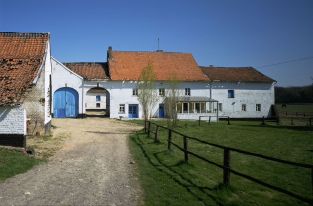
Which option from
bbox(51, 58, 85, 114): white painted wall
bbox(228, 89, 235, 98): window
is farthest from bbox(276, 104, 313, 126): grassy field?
bbox(51, 58, 85, 114): white painted wall

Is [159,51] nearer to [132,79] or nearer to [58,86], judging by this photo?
[132,79]

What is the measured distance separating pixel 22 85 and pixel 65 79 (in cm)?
2569

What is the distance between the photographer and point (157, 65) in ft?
165

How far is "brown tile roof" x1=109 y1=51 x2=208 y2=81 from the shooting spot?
47.4m

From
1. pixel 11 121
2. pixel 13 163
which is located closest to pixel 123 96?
pixel 11 121

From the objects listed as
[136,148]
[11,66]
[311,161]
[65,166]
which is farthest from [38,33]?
[311,161]

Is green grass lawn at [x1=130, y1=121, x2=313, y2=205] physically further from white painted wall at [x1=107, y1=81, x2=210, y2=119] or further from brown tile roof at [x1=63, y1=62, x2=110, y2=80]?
brown tile roof at [x1=63, y1=62, x2=110, y2=80]

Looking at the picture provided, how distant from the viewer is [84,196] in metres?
8.56

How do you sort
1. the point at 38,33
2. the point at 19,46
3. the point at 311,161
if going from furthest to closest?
the point at 38,33 < the point at 19,46 < the point at 311,161

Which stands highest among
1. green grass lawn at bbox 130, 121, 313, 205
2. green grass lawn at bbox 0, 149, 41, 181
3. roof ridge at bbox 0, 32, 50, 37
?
roof ridge at bbox 0, 32, 50, 37

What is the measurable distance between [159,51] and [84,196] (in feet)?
152

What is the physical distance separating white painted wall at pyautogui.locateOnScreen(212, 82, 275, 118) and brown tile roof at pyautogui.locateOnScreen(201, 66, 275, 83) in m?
0.59

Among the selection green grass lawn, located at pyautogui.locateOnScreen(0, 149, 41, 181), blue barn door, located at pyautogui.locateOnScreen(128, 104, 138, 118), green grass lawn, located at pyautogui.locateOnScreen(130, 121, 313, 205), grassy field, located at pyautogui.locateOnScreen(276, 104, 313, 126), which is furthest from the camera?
blue barn door, located at pyautogui.locateOnScreen(128, 104, 138, 118)

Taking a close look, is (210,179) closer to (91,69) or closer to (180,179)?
(180,179)
